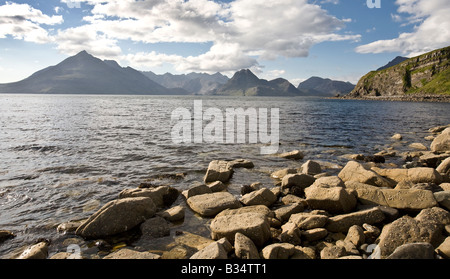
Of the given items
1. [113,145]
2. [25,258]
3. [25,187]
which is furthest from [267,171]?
[113,145]

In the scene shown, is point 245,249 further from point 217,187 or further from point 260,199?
point 217,187

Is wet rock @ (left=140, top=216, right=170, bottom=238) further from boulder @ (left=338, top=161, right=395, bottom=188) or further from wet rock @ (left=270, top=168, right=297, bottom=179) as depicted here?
boulder @ (left=338, top=161, right=395, bottom=188)

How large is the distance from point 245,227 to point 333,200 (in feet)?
14.9

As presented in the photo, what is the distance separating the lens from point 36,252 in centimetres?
776

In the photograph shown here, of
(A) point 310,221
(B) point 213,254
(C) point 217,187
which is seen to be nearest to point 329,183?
(A) point 310,221

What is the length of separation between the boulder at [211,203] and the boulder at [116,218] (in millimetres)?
2079

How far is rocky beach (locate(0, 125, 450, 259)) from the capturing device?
7.45m

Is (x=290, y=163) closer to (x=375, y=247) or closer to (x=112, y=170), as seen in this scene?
(x=375, y=247)

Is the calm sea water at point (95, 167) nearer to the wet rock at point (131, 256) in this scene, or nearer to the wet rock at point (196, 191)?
the wet rock at point (196, 191)

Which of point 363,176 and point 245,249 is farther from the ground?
point 363,176

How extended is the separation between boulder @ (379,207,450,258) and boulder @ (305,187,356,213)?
97.5 inches

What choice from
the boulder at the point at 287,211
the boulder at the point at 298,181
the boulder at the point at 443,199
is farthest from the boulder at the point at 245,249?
the boulder at the point at 443,199

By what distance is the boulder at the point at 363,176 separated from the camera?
43.0 feet

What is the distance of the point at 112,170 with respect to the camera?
17.4 m
